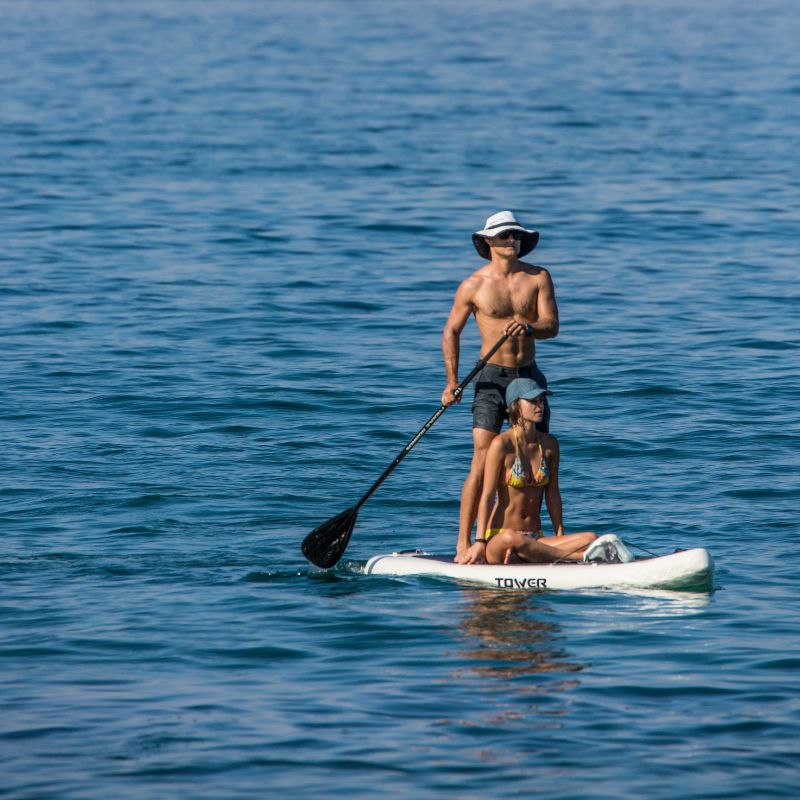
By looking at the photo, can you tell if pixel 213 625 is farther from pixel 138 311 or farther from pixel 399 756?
pixel 138 311

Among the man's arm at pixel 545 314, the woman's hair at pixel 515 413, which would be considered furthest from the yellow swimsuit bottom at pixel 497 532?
the man's arm at pixel 545 314

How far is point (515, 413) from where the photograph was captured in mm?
11609

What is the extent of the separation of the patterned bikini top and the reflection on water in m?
0.84

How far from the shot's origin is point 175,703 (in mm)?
9562

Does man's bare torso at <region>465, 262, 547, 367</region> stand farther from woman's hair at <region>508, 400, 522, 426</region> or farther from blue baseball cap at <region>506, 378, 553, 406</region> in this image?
woman's hair at <region>508, 400, 522, 426</region>

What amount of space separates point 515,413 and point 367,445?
173 inches

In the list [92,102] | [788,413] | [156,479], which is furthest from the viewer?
[92,102]

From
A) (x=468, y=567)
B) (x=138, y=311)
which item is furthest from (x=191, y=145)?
(x=468, y=567)

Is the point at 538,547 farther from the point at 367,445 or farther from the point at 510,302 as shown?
the point at 367,445

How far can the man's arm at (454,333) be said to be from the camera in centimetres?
1186

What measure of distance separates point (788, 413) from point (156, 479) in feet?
22.1

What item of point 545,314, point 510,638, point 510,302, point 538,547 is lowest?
point 510,638

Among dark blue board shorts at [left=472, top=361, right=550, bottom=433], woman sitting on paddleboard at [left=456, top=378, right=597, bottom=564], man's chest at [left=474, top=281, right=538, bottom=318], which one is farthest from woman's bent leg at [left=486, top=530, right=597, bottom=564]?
man's chest at [left=474, top=281, right=538, bottom=318]

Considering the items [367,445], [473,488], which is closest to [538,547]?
[473,488]
